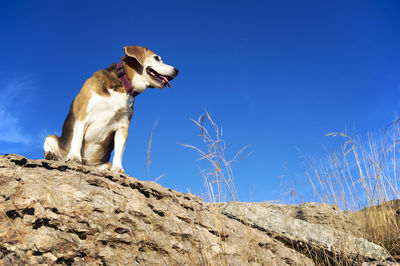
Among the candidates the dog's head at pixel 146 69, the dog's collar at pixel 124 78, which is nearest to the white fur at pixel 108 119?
the dog's collar at pixel 124 78

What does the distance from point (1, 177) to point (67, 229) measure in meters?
0.85

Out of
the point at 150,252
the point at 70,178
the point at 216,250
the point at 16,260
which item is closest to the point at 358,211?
the point at 216,250

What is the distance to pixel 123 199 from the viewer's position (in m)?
2.87

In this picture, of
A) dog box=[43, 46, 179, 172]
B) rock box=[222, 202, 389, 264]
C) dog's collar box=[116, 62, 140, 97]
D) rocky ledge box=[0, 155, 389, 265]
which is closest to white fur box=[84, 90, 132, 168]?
dog box=[43, 46, 179, 172]

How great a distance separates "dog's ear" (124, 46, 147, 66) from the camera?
5.13m

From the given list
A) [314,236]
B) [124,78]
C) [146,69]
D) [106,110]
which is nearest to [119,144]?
[106,110]

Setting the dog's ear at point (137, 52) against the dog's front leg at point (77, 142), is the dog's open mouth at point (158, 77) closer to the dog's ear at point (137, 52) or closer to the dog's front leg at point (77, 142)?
the dog's ear at point (137, 52)

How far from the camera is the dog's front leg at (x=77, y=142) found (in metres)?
4.65

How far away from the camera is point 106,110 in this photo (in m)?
5.00

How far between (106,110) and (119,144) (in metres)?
0.60

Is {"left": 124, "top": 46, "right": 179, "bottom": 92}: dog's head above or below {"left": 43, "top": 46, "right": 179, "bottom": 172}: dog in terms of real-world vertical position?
above

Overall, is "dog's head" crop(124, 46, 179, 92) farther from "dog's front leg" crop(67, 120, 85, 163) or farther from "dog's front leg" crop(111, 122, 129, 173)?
"dog's front leg" crop(67, 120, 85, 163)

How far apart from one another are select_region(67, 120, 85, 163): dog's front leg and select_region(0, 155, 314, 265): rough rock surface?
133cm

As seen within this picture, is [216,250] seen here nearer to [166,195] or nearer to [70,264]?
[166,195]
